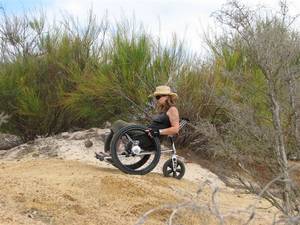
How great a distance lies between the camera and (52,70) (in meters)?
13.0

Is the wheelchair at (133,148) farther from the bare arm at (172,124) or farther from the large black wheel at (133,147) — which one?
the bare arm at (172,124)

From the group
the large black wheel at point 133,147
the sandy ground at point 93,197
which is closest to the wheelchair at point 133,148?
the large black wheel at point 133,147

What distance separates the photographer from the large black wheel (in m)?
8.42

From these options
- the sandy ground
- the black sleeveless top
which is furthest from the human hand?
the sandy ground

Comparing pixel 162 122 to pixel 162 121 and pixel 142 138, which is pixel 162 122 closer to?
pixel 162 121

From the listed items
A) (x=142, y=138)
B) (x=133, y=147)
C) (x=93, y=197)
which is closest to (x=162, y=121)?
(x=142, y=138)

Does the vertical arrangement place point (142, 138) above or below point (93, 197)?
above

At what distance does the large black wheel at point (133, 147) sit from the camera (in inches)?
332

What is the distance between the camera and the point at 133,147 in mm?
8523

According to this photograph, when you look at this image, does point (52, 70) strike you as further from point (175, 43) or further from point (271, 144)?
point (271, 144)

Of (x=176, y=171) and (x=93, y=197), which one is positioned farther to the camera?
(x=176, y=171)

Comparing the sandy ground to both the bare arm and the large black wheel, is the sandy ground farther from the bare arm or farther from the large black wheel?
the bare arm

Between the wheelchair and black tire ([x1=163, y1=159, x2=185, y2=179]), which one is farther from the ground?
the wheelchair

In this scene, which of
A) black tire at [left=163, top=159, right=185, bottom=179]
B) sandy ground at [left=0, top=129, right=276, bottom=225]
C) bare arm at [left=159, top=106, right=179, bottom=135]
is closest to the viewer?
sandy ground at [left=0, top=129, right=276, bottom=225]
